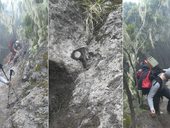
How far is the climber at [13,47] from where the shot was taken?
2.72 meters

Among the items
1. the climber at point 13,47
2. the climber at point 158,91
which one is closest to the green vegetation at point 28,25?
the climber at point 13,47

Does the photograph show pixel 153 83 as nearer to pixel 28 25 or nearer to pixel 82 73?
pixel 82 73

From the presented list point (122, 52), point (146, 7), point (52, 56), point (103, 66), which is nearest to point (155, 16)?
point (146, 7)

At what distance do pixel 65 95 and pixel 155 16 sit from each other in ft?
2.72

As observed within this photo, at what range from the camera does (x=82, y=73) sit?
274 cm

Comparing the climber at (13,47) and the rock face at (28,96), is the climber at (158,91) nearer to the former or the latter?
the rock face at (28,96)

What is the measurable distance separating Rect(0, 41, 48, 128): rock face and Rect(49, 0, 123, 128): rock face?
6 centimetres

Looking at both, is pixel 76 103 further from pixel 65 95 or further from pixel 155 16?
pixel 155 16

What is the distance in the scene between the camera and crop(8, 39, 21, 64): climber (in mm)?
2723

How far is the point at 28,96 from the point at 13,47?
1.18 ft

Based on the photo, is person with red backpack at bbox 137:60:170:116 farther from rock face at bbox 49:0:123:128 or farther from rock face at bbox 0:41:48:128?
rock face at bbox 0:41:48:128

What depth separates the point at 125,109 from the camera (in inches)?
102

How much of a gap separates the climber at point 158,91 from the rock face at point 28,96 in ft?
2.37

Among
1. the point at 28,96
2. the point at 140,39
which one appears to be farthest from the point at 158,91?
the point at 28,96
